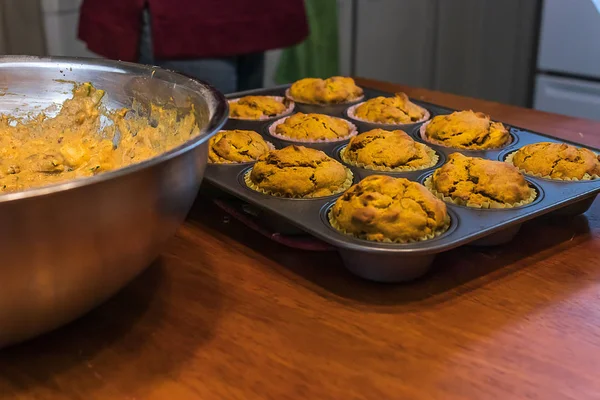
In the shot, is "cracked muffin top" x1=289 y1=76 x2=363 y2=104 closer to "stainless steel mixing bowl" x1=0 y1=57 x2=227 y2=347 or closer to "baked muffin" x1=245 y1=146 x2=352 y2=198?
"baked muffin" x1=245 y1=146 x2=352 y2=198

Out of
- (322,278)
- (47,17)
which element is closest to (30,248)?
(322,278)

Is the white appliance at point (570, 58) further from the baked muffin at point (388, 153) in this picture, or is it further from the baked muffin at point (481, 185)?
the baked muffin at point (481, 185)

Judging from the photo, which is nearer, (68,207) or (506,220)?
(68,207)

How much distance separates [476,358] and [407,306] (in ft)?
0.50

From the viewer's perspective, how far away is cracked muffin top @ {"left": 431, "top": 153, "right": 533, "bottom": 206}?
3.66ft

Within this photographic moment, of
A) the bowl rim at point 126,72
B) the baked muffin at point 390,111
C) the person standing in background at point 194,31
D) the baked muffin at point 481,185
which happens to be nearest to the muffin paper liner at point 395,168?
the baked muffin at point 481,185

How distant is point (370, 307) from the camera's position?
0.94m

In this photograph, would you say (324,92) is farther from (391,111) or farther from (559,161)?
(559,161)

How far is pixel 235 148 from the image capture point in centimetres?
135

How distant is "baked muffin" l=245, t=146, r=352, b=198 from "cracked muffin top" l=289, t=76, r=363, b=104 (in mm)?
587

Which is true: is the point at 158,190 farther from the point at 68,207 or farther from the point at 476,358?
the point at 476,358

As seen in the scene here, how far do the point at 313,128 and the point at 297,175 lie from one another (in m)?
0.38

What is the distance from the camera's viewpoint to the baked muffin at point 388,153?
1321 mm

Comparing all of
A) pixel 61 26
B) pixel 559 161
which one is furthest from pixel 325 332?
pixel 61 26
